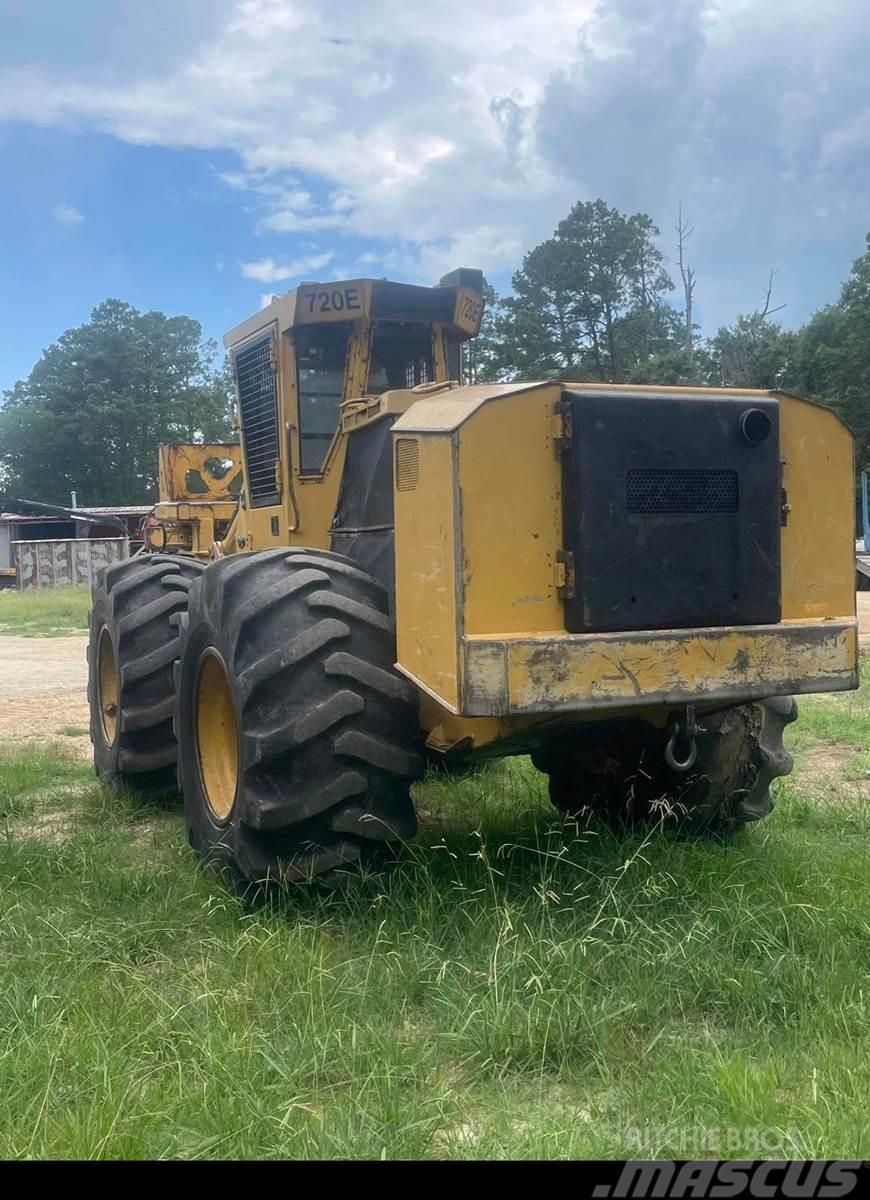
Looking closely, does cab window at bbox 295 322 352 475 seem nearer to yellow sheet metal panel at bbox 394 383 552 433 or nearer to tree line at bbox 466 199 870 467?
yellow sheet metal panel at bbox 394 383 552 433

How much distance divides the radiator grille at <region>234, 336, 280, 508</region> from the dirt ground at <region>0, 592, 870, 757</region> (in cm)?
279

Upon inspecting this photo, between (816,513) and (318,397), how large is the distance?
101 inches

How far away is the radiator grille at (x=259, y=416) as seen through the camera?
6059 millimetres

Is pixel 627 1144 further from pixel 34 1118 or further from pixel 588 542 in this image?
pixel 588 542

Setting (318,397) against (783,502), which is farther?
(318,397)

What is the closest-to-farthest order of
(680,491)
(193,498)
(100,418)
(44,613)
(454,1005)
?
(454,1005) → (680,491) → (193,498) → (44,613) → (100,418)

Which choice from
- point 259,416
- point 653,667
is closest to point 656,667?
point 653,667

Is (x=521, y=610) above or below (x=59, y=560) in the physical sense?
above

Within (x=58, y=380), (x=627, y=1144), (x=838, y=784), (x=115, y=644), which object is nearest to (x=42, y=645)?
(x=115, y=644)

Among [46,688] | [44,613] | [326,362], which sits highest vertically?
[326,362]

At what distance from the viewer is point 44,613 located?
2384 cm

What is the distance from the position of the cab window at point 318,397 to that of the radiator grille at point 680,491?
2.17 metres
